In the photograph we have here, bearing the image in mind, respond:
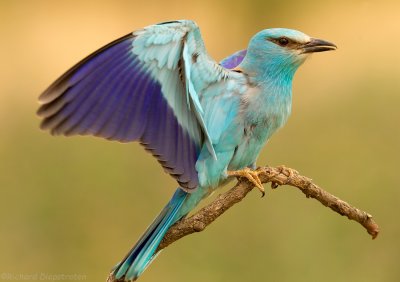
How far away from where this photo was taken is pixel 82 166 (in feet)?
19.8

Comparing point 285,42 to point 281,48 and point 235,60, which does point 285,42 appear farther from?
point 235,60

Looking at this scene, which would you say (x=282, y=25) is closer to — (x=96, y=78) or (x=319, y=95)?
(x=319, y=95)

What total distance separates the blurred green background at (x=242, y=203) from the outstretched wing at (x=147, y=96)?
102cm

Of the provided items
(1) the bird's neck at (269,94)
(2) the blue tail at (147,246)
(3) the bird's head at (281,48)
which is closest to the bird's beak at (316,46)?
(3) the bird's head at (281,48)

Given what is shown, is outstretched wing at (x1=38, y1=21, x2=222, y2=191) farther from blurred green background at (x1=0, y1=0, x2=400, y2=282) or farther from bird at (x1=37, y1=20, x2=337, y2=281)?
blurred green background at (x1=0, y1=0, x2=400, y2=282)

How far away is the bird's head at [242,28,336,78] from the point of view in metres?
4.68

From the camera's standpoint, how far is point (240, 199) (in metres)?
4.07

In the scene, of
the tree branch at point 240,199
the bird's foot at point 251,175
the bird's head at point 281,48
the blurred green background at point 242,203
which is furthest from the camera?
the blurred green background at point 242,203

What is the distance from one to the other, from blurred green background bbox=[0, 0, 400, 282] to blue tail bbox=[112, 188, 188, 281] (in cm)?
118

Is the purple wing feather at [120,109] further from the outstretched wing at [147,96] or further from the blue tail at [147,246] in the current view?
the blue tail at [147,246]

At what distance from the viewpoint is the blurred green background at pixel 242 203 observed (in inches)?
224

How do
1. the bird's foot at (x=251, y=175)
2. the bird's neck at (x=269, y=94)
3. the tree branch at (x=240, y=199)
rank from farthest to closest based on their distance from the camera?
the bird's neck at (x=269, y=94) → the bird's foot at (x=251, y=175) → the tree branch at (x=240, y=199)

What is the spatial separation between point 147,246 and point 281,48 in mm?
1090

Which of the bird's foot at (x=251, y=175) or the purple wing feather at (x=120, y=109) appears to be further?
the bird's foot at (x=251, y=175)
